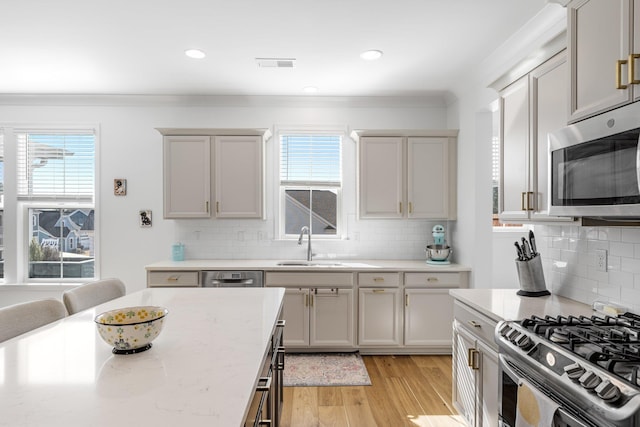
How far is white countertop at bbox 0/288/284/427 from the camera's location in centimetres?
90

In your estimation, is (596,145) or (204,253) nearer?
(596,145)


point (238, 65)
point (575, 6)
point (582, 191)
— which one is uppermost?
point (238, 65)

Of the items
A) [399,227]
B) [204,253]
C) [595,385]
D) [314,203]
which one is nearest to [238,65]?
[314,203]

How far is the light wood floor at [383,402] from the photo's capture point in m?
2.57

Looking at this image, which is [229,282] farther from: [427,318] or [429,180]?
[429,180]

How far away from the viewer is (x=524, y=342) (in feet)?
5.05

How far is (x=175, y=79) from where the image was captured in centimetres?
372

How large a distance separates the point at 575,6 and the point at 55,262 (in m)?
5.14

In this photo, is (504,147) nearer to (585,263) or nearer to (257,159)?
(585,263)

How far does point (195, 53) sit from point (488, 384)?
315cm

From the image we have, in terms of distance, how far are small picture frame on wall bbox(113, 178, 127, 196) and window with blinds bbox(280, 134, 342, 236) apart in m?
1.78

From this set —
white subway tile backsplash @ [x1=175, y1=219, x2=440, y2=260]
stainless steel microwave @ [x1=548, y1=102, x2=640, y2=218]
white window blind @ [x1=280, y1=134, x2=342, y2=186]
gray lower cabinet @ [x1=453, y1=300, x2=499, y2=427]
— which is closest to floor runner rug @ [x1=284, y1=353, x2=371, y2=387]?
gray lower cabinet @ [x1=453, y1=300, x2=499, y2=427]

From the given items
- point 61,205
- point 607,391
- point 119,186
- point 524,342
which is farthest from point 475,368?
point 61,205

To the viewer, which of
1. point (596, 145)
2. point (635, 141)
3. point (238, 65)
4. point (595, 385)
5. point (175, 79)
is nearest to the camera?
point (595, 385)
